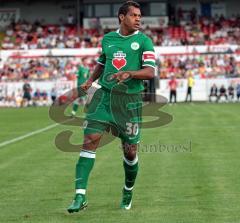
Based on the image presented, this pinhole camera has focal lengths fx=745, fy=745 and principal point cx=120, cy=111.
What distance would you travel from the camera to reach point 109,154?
13.9m

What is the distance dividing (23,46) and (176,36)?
1080 cm

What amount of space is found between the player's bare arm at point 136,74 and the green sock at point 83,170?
846 mm

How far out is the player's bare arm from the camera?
734cm

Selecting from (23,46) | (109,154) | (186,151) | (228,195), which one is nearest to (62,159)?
(109,154)

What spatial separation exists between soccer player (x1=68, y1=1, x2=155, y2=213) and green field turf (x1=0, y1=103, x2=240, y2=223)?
0.45m

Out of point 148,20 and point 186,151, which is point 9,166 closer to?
point 186,151

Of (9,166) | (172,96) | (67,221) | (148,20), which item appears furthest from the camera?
(148,20)

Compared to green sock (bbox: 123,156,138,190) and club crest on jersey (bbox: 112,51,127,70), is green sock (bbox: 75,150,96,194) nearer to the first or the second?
green sock (bbox: 123,156,138,190)

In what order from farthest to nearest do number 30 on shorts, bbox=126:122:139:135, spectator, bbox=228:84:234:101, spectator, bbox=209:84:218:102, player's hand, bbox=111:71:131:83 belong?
spectator, bbox=228:84:234:101 < spectator, bbox=209:84:218:102 < number 30 on shorts, bbox=126:122:139:135 < player's hand, bbox=111:71:131:83

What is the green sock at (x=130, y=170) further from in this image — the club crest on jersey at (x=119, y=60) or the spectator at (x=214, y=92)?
the spectator at (x=214, y=92)

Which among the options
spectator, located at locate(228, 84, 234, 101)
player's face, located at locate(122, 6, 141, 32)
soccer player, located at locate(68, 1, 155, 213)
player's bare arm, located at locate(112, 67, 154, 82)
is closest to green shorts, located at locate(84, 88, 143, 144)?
soccer player, located at locate(68, 1, 155, 213)

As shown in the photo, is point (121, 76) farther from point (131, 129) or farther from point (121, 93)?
point (131, 129)

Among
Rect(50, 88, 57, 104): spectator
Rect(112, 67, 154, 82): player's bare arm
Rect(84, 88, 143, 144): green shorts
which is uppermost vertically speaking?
Rect(112, 67, 154, 82): player's bare arm

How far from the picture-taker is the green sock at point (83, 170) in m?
7.52
